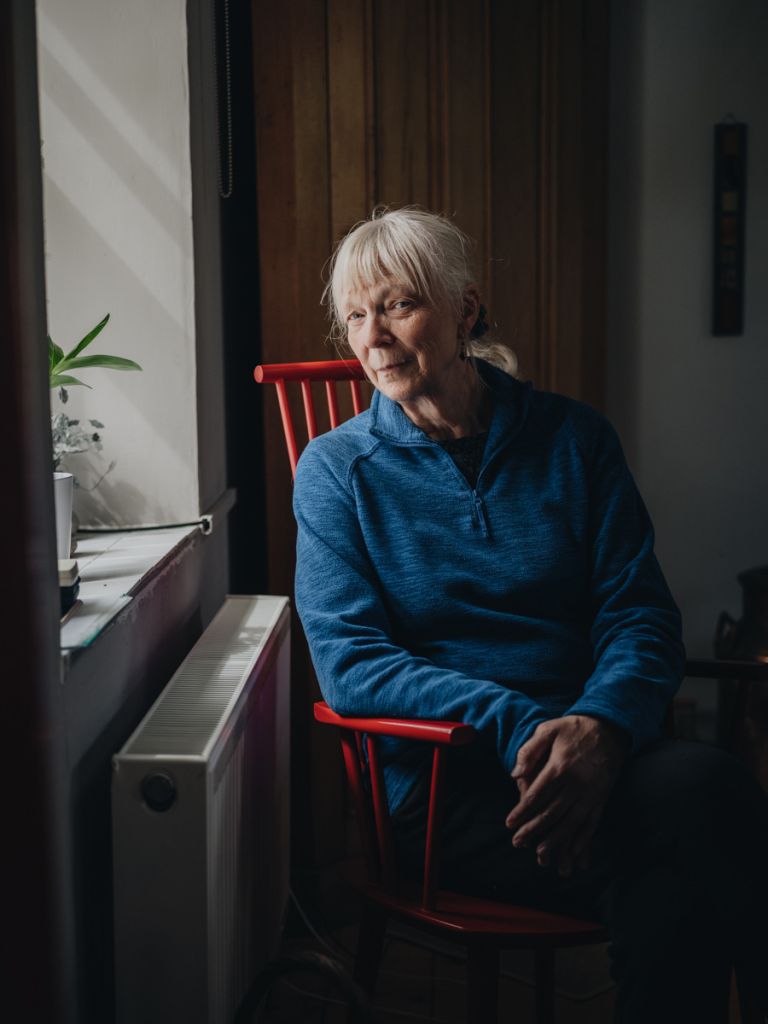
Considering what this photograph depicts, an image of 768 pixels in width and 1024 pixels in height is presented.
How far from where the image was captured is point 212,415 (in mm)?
1964

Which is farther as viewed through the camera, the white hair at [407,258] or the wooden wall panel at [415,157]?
the wooden wall panel at [415,157]

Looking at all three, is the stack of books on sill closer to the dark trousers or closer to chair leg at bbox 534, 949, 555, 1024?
the dark trousers

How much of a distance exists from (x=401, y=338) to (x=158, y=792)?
775 millimetres

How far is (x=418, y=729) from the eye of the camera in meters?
1.29

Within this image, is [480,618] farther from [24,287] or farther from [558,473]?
[24,287]

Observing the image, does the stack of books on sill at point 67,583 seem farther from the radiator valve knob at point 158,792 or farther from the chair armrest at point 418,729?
the chair armrest at point 418,729

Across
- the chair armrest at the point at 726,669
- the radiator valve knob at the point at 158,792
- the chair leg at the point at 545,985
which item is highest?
the chair armrest at the point at 726,669

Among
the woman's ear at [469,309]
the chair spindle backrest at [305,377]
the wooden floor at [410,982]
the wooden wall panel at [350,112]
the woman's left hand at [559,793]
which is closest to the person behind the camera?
the woman's left hand at [559,793]

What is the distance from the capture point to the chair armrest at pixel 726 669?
154cm

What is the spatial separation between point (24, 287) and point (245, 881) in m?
0.93

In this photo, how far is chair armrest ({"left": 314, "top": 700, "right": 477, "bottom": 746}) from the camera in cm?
127

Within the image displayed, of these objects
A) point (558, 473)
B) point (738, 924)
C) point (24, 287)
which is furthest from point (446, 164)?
point (738, 924)

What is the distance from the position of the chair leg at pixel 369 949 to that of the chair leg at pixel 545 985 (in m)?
0.36

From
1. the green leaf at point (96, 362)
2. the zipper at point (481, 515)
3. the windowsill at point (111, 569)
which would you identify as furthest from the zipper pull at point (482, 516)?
the green leaf at point (96, 362)
